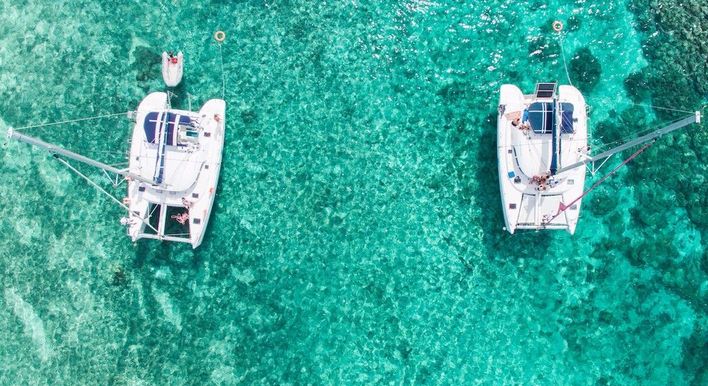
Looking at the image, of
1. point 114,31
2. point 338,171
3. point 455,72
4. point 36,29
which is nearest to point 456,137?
point 455,72

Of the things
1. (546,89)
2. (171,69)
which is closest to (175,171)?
(171,69)

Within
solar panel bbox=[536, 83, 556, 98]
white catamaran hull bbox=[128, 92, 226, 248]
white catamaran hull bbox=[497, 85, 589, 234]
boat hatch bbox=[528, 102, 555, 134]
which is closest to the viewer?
boat hatch bbox=[528, 102, 555, 134]

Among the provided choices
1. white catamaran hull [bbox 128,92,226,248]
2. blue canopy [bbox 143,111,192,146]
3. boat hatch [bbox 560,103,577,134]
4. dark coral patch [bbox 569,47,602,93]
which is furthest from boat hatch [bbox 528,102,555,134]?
blue canopy [bbox 143,111,192,146]

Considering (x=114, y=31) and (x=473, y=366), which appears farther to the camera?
(x=114, y=31)

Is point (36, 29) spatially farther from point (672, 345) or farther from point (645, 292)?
point (672, 345)

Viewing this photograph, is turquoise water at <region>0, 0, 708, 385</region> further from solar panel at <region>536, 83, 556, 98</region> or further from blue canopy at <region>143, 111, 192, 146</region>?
blue canopy at <region>143, 111, 192, 146</region>

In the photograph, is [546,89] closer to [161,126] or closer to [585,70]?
[585,70]

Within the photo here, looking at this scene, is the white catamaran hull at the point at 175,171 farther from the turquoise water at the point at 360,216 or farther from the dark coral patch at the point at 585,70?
the dark coral patch at the point at 585,70
